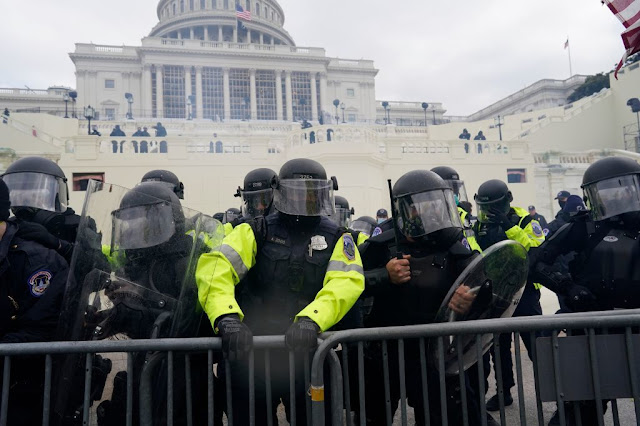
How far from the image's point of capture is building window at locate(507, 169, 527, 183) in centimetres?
1896

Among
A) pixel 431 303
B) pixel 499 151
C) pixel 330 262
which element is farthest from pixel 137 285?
pixel 499 151

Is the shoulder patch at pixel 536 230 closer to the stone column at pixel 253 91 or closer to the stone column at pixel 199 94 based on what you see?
the stone column at pixel 199 94

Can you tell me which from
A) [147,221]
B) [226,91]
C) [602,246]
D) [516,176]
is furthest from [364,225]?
[226,91]

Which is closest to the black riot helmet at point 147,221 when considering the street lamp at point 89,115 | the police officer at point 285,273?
the police officer at point 285,273

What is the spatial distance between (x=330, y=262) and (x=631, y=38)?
308 centimetres

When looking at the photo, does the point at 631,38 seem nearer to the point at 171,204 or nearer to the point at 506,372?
the point at 506,372

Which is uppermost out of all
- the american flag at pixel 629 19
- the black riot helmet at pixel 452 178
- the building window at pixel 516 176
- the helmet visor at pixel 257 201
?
the building window at pixel 516 176

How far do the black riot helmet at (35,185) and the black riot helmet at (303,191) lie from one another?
1.98 meters

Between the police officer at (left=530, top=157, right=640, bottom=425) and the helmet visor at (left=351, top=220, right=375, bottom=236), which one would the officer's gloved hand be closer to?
the police officer at (left=530, top=157, right=640, bottom=425)

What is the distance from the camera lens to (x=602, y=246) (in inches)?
126

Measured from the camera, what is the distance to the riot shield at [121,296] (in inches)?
82.7

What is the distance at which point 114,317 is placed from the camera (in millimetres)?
2193

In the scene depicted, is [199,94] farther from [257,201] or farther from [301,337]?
[301,337]

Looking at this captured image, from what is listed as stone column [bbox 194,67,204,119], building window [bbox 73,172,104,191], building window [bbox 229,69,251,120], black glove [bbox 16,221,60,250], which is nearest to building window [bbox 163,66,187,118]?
stone column [bbox 194,67,204,119]
